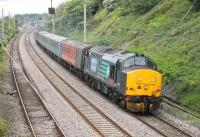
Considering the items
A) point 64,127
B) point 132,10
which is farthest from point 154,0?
point 64,127

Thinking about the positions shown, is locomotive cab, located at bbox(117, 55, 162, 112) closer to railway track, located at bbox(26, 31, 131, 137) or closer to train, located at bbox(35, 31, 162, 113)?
train, located at bbox(35, 31, 162, 113)

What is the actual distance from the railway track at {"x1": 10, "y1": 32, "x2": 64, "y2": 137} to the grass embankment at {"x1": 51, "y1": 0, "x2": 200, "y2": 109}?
8.54 metres

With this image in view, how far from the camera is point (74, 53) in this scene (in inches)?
1610

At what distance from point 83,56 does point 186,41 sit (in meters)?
8.34

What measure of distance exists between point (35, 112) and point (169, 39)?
17.2 m

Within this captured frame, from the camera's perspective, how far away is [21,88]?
3338 cm

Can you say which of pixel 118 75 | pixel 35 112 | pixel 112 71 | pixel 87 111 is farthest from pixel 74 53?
pixel 35 112

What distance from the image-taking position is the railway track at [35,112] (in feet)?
67.0

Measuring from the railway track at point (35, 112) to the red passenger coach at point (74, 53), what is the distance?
4.61m

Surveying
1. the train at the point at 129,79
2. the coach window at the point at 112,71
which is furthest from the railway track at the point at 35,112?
the coach window at the point at 112,71

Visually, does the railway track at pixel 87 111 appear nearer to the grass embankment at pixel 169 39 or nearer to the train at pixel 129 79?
the train at pixel 129 79

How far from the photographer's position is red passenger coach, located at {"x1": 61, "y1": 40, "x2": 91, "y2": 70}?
123 ft

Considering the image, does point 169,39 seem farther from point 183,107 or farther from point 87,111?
point 87,111

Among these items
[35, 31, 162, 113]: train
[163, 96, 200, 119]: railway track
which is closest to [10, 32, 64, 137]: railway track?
[35, 31, 162, 113]: train
